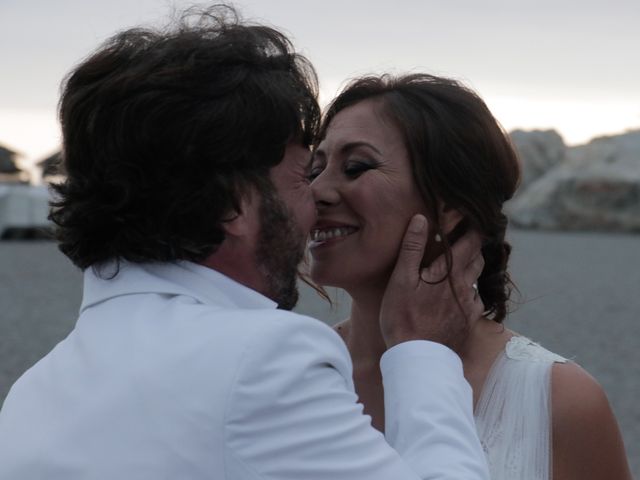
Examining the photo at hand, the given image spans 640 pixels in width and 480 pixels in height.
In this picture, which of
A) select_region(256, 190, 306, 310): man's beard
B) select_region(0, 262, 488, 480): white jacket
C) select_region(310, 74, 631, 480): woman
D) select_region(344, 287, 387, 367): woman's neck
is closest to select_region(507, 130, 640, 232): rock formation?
select_region(344, 287, 387, 367): woman's neck

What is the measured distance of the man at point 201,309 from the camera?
1971 mm

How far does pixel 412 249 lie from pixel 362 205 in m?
0.22

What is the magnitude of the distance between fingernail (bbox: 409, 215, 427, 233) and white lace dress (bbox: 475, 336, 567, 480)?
1.57 feet

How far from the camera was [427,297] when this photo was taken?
302 centimetres

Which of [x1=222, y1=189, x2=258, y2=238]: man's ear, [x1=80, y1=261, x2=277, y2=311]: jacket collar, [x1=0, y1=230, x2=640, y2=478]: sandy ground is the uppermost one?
[x1=222, y1=189, x2=258, y2=238]: man's ear

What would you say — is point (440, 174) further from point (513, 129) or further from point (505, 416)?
point (513, 129)

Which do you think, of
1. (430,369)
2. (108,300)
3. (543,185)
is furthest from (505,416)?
(543,185)

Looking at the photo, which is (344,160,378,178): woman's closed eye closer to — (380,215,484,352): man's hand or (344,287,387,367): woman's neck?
(380,215,484,352): man's hand

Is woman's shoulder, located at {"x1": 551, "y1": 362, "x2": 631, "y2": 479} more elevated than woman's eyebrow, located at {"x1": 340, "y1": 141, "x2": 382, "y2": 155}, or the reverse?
woman's eyebrow, located at {"x1": 340, "y1": 141, "x2": 382, "y2": 155}

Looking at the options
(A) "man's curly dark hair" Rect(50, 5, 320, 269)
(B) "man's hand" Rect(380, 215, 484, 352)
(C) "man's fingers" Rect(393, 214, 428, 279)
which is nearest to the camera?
(A) "man's curly dark hair" Rect(50, 5, 320, 269)

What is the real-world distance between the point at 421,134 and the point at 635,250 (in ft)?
74.7

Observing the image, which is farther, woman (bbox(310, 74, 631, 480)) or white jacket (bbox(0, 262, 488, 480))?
woman (bbox(310, 74, 631, 480))

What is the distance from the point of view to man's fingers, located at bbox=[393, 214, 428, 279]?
310cm

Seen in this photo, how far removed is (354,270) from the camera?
10.9 feet
